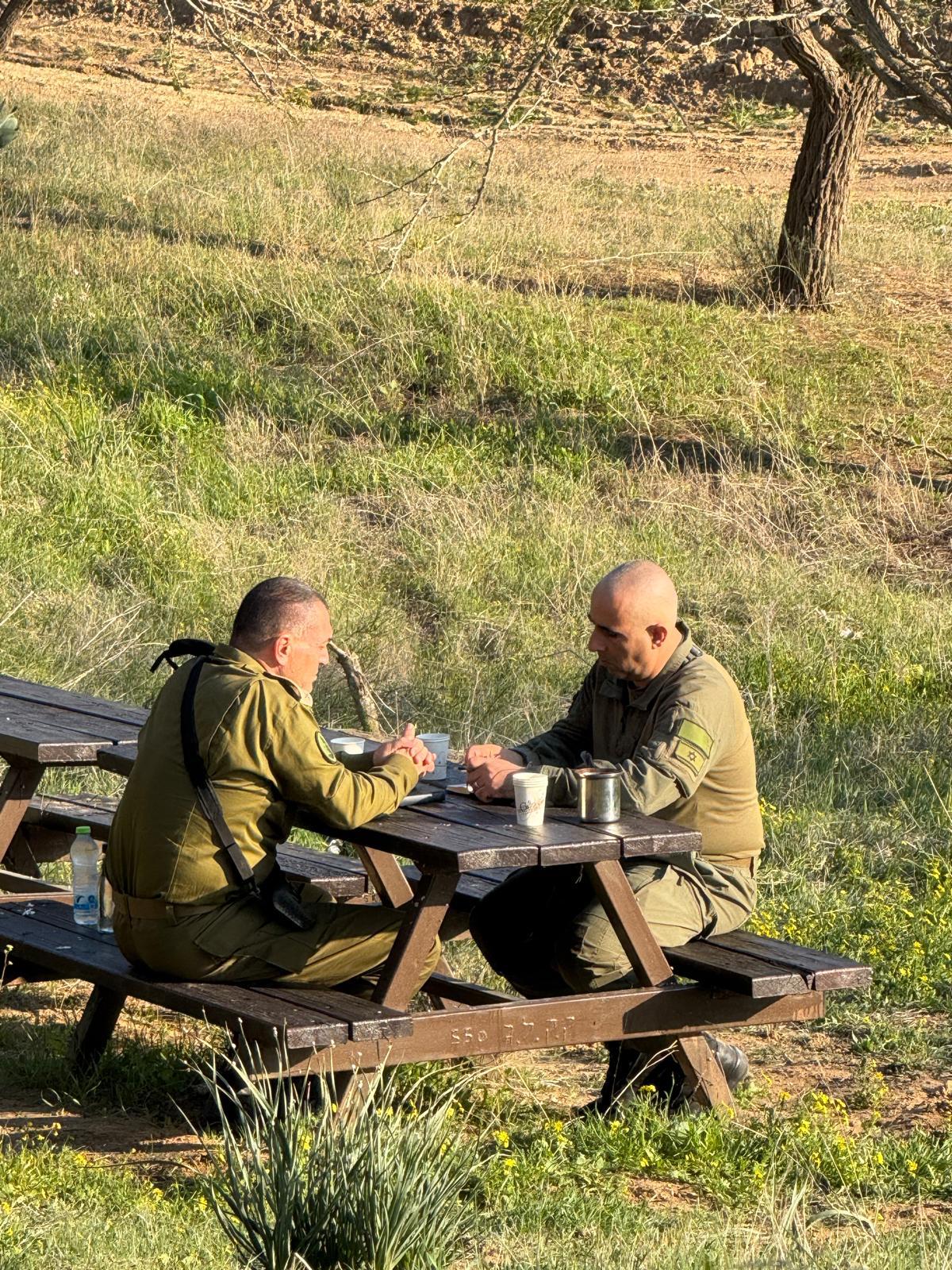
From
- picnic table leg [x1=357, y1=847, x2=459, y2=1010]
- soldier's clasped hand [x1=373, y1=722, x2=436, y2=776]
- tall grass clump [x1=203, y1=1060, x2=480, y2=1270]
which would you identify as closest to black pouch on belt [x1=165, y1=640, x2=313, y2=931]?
soldier's clasped hand [x1=373, y1=722, x2=436, y2=776]

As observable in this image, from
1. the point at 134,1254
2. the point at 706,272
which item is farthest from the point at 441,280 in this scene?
the point at 134,1254

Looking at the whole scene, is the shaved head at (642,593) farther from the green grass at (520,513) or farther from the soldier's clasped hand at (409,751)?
the green grass at (520,513)

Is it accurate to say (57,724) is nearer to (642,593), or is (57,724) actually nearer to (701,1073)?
(642,593)

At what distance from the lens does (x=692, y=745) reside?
4598 mm

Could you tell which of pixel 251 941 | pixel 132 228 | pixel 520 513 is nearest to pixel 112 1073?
pixel 251 941

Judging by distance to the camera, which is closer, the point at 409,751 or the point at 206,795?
the point at 206,795

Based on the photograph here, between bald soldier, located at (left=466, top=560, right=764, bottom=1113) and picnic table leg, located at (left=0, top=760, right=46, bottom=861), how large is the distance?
1405mm

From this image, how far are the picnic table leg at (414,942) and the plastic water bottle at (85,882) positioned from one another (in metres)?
1.11

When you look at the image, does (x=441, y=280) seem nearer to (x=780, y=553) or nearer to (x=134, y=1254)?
(x=780, y=553)

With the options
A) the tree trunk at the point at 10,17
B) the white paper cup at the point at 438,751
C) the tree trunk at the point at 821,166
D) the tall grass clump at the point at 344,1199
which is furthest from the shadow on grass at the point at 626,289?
the tall grass clump at the point at 344,1199

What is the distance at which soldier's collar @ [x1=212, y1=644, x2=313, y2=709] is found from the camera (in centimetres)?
422

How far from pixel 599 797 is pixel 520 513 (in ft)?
22.2

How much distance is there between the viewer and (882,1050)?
538 centimetres

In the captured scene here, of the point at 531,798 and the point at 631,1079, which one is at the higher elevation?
the point at 531,798
